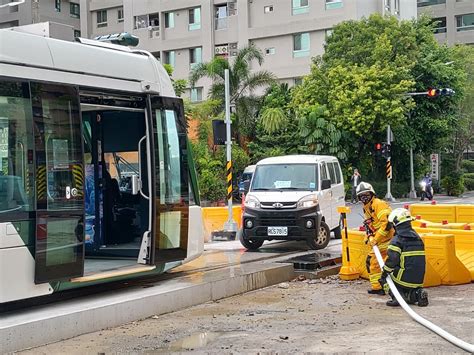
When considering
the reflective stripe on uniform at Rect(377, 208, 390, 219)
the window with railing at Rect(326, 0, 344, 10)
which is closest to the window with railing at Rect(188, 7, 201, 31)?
the window with railing at Rect(326, 0, 344, 10)

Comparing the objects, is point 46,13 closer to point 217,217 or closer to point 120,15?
point 120,15

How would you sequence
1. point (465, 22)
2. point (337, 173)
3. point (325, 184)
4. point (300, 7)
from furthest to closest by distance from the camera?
1. point (465, 22)
2. point (300, 7)
3. point (337, 173)
4. point (325, 184)

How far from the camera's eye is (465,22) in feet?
209

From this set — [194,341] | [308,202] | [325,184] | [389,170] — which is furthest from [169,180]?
[389,170]

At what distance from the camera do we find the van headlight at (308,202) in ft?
43.5

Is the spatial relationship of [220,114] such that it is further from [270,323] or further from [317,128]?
[270,323]

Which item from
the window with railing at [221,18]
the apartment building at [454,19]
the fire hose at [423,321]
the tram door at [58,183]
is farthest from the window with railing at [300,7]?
the tram door at [58,183]

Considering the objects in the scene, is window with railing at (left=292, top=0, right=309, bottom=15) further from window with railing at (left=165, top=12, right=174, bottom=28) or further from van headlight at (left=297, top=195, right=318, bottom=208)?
van headlight at (left=297, top=195, right=318, bottom=208)

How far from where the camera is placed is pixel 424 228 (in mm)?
10984

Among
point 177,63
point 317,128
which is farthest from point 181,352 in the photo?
point 177,63

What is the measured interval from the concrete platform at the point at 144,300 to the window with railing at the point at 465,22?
57.9m

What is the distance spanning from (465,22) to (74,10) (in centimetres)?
3862

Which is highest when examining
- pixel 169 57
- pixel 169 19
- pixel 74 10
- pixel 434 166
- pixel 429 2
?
pixel 429 2

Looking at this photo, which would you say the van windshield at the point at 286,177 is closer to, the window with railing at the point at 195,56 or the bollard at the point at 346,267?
the bollard at the point at 346,267
